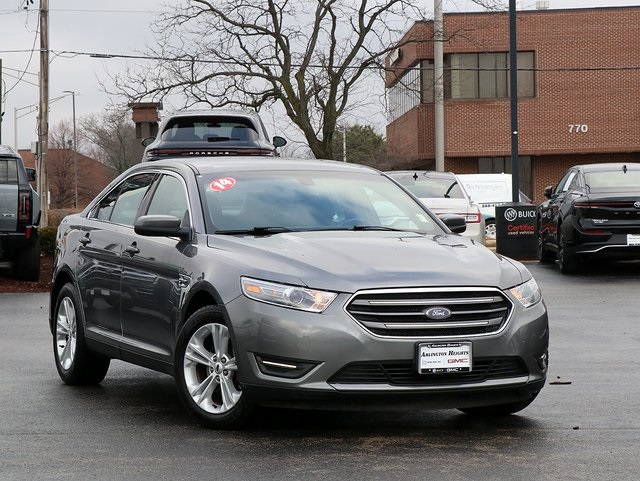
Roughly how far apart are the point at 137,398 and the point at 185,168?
1.57m

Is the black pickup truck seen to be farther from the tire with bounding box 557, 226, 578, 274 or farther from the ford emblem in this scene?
the ford emblem

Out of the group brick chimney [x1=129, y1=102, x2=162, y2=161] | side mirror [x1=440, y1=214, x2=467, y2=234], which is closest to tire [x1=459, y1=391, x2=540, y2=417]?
side mirror [x1=440, y1=214, x2=467, y2=234]

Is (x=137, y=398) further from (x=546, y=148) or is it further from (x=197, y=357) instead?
(x=546, y=148)

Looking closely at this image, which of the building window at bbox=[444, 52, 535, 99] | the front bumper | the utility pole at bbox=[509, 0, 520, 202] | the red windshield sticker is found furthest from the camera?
the building window at bbox=[444, 52, 535, 99]

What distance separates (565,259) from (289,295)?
44.5 feet

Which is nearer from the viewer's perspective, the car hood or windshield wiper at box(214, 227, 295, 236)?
the car hood

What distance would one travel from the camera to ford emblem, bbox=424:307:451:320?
6.88 metres

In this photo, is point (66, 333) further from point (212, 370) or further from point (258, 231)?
point (212, 370)

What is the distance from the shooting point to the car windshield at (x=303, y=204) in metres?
8.14

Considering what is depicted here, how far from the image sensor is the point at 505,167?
→ 188ft

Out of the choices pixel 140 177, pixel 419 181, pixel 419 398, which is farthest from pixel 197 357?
pixel 419 181

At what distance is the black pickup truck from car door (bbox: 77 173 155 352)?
28.0 ft

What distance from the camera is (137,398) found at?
28.9ft

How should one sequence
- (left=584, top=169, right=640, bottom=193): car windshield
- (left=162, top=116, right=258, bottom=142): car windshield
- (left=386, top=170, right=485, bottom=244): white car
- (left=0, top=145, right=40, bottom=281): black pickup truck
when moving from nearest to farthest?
(left=0, top=145, right=40, bottom=281): black pickup truck
(left=584, top=169, right=640, bottom=193): car windshield
(left=386, top=170, right=485, bottom=244): white car
(left=162, top=116, right=258, bottom=142): car windshield
